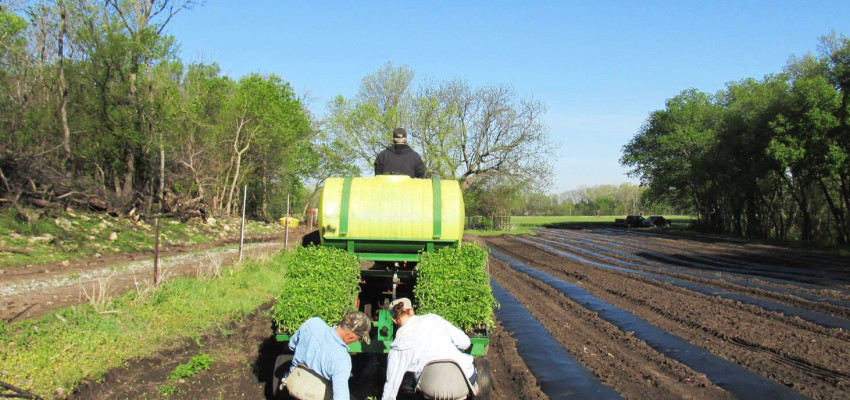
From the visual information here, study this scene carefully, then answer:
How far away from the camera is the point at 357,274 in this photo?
595cm

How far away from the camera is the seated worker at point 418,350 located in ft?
15.6

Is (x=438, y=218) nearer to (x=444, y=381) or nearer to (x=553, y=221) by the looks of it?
(x=444, y=381)

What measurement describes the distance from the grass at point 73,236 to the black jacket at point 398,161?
36.4ft

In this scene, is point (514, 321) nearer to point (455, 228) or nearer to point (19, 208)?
point (455, 228)

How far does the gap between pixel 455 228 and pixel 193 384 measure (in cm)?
325

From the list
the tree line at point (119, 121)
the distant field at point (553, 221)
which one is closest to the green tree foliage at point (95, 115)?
the tree line at point (119, 121)

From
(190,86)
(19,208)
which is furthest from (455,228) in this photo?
(190,86)

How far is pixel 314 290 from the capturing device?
563 centimetres

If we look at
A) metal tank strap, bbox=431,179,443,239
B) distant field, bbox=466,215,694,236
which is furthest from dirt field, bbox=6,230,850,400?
distant field, bbox=466,215,694,236

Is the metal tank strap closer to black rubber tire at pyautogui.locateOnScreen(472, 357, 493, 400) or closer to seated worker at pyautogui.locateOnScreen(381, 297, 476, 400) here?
seated worker at pyautogui.locateOnScreen(381, 297, 476, 400)

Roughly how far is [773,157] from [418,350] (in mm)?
32158

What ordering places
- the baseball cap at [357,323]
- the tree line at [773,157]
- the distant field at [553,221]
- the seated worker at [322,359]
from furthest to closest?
the distant field at [553,221] < the tree line at [773,157] < the baseball cap at [357,323] < the seated worker at [322,359]

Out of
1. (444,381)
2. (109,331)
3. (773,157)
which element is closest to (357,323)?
(444,381)

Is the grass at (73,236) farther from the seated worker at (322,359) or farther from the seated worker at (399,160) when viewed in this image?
the seated worker at (322,359)
